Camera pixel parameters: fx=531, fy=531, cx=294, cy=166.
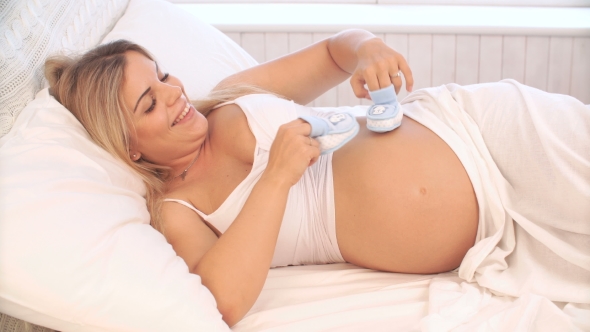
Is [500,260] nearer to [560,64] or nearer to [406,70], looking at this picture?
[406,70]

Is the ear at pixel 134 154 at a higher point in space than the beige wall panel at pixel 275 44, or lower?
lower

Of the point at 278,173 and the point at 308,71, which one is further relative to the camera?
the point at 308,71

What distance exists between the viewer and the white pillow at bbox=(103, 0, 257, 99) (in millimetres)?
1611

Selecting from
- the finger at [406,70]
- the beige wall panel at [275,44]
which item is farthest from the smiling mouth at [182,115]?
the beige wall panel at [275,44]

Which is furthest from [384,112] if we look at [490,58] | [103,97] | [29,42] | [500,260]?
[490,58]

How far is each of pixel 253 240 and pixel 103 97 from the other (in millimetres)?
468

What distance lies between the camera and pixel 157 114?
1.16 meters

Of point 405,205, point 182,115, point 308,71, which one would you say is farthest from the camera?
point 308,71

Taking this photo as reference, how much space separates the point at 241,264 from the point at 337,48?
686mm

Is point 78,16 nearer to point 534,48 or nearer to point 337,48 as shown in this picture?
point 337,48

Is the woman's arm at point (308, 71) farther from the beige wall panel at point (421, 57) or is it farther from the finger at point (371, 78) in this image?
the beige wall panel at point (421, 57)

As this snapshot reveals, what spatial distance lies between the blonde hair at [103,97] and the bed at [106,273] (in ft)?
0.12

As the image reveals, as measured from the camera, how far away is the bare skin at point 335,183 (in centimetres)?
100

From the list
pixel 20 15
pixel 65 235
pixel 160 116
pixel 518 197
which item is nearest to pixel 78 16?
pixel 20 15
